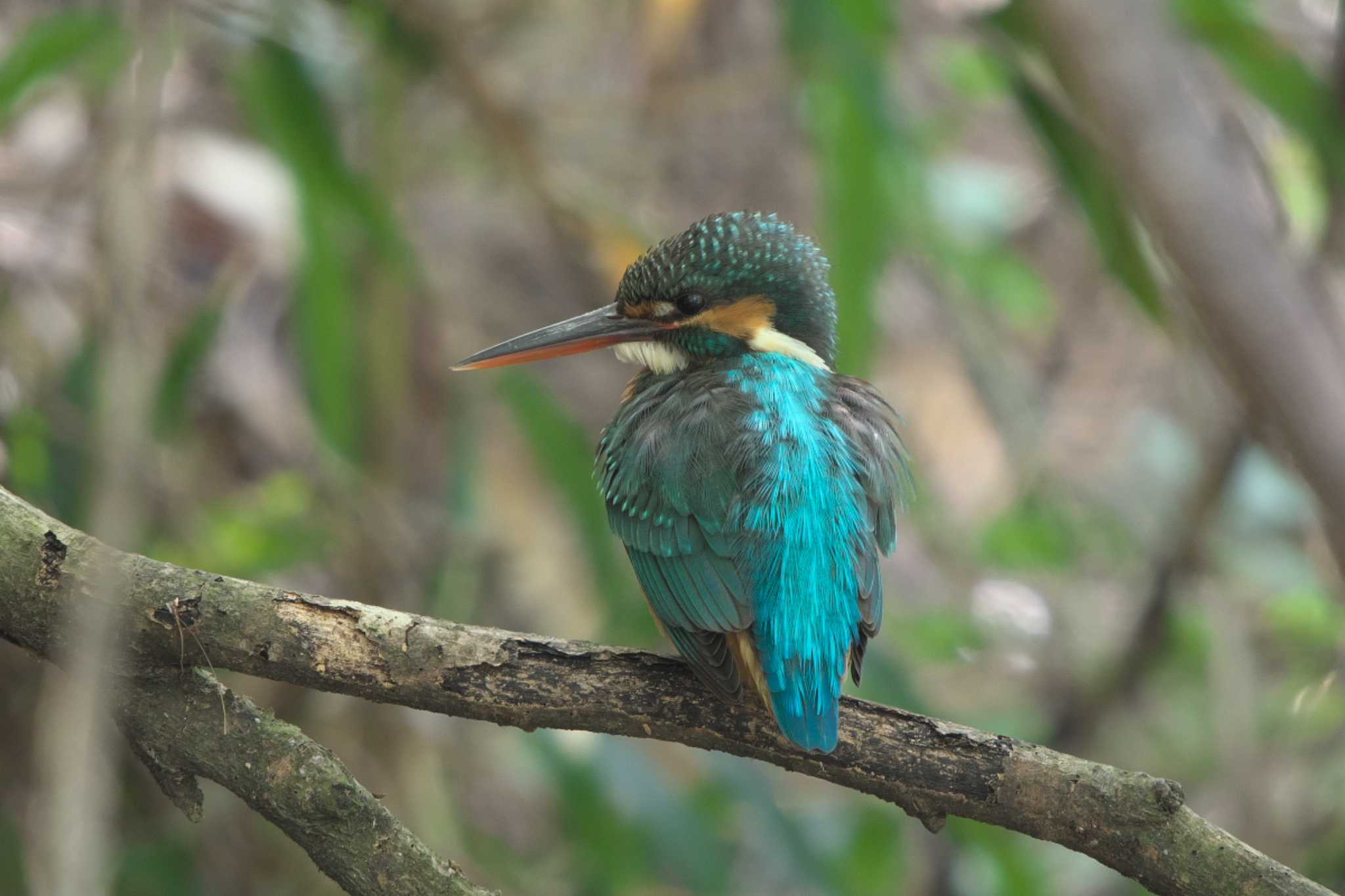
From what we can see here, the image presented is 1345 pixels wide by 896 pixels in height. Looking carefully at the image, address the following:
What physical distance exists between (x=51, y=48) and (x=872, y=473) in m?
2.08

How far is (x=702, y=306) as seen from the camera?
2461mm

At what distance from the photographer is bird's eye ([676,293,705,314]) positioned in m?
2.45

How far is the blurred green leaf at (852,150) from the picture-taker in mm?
3043

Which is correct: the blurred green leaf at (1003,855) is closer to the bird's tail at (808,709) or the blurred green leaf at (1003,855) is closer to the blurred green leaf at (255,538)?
the bird's tail at (808,709)

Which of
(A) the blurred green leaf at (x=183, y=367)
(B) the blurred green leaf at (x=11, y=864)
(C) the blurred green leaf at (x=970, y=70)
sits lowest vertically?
Result: (B) the blurred green leaf at (x=11, y=864)

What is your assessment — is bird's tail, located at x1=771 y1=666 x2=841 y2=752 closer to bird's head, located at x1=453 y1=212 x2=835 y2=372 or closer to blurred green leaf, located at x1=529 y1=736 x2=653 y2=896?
bird's head, located at x1=453 y1=212 x2=835 y2=372

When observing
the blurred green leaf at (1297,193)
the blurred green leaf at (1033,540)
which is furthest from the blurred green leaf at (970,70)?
the blurred green leaf at (1033,540)

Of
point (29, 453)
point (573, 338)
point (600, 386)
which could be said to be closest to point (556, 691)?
point (573, 338)

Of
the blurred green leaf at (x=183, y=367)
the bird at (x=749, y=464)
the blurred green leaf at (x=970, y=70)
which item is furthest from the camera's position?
the blurred green leaf at (x=970, y=70)

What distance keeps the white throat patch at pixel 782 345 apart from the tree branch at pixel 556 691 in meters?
0.80

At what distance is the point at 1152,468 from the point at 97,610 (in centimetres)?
→ 510

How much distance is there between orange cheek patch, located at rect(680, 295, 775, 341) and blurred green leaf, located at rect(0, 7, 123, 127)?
1508 mm

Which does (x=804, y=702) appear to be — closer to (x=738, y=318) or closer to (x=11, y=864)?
(x=738, y=318)

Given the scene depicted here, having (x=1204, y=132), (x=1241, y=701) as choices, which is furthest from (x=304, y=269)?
(x=1241, y=701)
